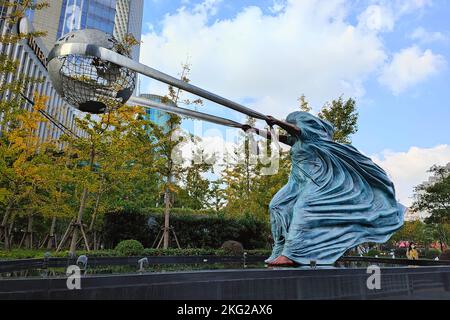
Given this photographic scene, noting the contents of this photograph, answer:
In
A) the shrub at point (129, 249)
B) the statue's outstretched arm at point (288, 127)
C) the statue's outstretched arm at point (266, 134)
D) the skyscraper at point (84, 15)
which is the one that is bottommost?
the shrub at point (129, 249)

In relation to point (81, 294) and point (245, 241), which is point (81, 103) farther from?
point (245, 241)

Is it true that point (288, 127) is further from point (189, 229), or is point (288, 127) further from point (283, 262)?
point (189, 229)

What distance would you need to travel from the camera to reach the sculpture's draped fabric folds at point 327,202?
7.52m

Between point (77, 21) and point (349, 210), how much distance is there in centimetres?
6212

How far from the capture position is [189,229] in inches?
801

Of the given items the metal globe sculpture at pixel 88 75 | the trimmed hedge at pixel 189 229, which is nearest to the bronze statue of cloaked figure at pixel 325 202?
the metal globe sculpture at pixel 88 75

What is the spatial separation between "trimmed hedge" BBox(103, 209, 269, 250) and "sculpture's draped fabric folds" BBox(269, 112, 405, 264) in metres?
12.4

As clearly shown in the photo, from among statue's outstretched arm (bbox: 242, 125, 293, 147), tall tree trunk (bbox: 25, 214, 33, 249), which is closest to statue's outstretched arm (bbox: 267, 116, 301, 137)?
statue's outstretched arm (bbox: 242, 125, 293, 147)

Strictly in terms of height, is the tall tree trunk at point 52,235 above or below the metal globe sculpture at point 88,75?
below

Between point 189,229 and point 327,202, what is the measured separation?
44.1 feet

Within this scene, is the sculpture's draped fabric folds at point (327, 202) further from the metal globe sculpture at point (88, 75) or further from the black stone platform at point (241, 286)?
the metal globe sculpture at point (88, 75)

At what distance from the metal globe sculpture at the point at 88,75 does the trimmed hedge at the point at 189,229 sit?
46.6ft

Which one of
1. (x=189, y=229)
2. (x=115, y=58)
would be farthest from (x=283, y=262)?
(x=189, y=229)

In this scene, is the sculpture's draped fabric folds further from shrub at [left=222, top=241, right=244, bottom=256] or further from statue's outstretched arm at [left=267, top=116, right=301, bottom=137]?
shrub at [left=222, top=241, right=244, bottom=256]
